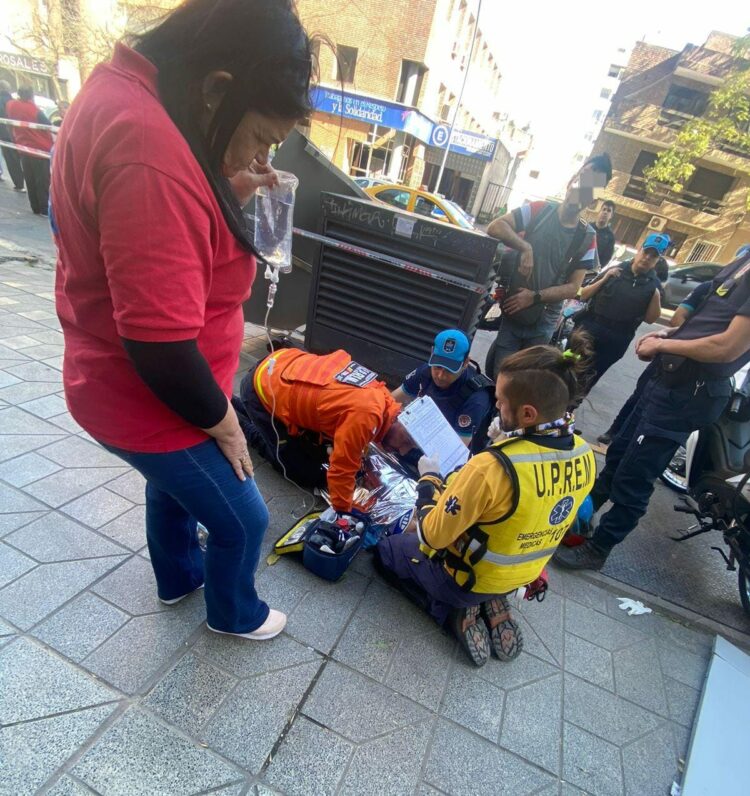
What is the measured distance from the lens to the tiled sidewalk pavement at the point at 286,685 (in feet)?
4.42

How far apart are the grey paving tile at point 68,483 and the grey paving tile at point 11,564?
0.27 metres

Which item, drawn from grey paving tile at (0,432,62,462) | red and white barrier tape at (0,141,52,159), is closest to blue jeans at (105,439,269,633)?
grey paving tile at (0,432,62,462)

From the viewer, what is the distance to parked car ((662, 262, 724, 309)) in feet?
37.4

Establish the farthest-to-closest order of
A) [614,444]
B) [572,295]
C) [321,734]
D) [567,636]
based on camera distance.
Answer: [572,295]
[614,444]
[567,636]
[321,734]

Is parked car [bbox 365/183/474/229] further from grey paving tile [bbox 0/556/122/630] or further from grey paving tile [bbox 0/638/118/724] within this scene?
grey paving tile [bbox 0/638/118/724]

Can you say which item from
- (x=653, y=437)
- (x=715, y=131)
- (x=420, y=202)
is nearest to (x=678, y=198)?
(x=715, y=131)

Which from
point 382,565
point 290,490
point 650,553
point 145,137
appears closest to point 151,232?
point 145,137

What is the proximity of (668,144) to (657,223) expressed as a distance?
355 cm

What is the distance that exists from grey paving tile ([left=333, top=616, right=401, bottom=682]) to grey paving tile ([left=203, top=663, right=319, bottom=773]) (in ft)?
0.49

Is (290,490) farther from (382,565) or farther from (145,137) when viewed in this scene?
(145,137)

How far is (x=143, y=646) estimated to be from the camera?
1.59m

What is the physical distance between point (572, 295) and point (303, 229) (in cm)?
213

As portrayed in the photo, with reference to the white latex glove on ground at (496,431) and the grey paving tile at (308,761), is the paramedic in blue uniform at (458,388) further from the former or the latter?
the grey paving tile at (308,761)

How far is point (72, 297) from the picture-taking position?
95 cm
